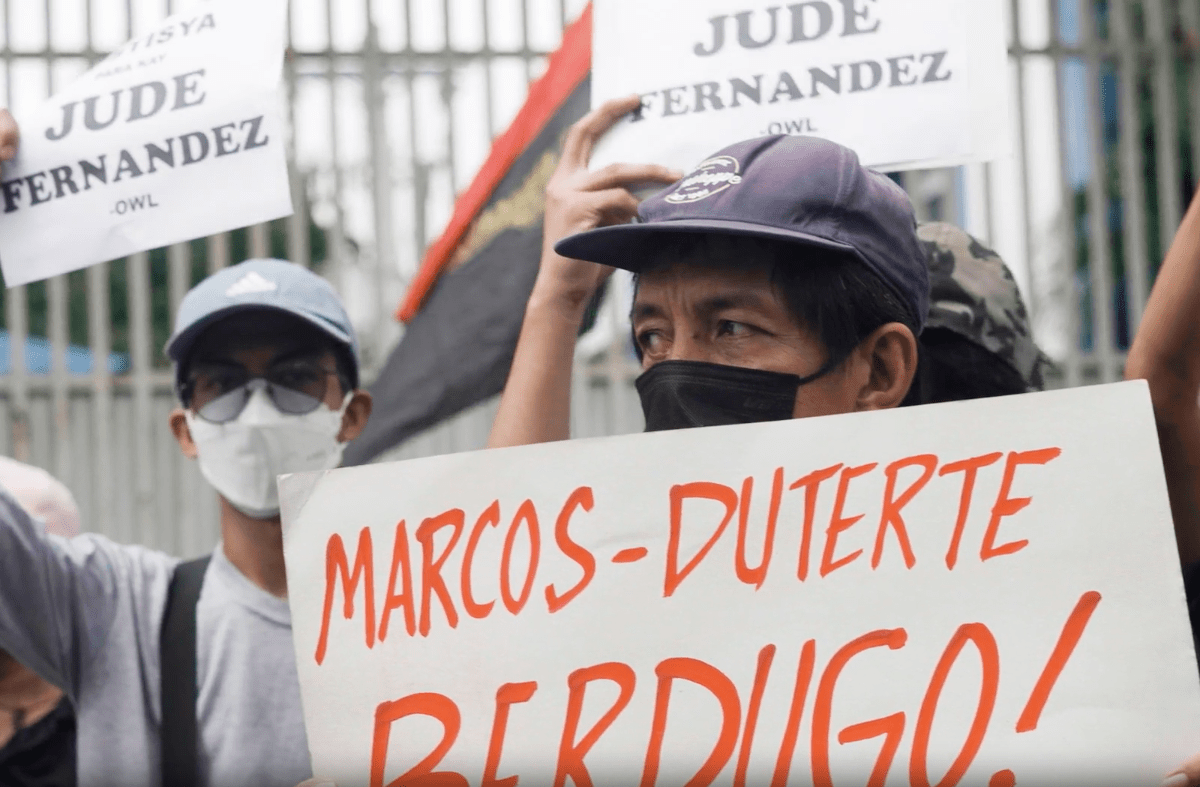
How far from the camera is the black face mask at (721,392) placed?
1747 mm

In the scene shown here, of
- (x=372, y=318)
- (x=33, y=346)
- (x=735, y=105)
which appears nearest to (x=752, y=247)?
(x=735, y=105)

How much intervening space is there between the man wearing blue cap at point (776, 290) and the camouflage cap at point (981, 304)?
0.34m

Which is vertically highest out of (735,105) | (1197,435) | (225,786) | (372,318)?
(372,318)

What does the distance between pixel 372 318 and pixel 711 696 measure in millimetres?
5575

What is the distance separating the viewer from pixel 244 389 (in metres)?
2.72

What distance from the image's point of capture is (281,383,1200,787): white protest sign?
1450 mm

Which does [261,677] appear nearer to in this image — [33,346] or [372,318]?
[372,318]

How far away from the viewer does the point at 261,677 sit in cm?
245

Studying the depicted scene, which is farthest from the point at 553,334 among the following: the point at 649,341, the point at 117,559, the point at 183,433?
the point at 183,433

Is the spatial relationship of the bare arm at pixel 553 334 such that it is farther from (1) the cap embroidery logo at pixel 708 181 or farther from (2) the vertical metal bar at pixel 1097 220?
(2) the vertical metal bar at pixel 1097 220


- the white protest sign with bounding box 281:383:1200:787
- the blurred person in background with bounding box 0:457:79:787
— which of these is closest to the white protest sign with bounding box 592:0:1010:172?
the white protest sign with bounding box 281:383:1200:787

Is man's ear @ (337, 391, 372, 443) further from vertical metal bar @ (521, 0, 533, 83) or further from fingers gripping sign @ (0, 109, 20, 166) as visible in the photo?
vertical metal bar @ (521, 0, 533, 83)

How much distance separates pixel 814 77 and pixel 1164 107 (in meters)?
5.53

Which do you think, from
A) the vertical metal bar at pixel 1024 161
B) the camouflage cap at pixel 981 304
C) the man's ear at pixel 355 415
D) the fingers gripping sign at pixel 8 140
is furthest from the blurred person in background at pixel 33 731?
the vertical metal bar at pixel 1024 161
